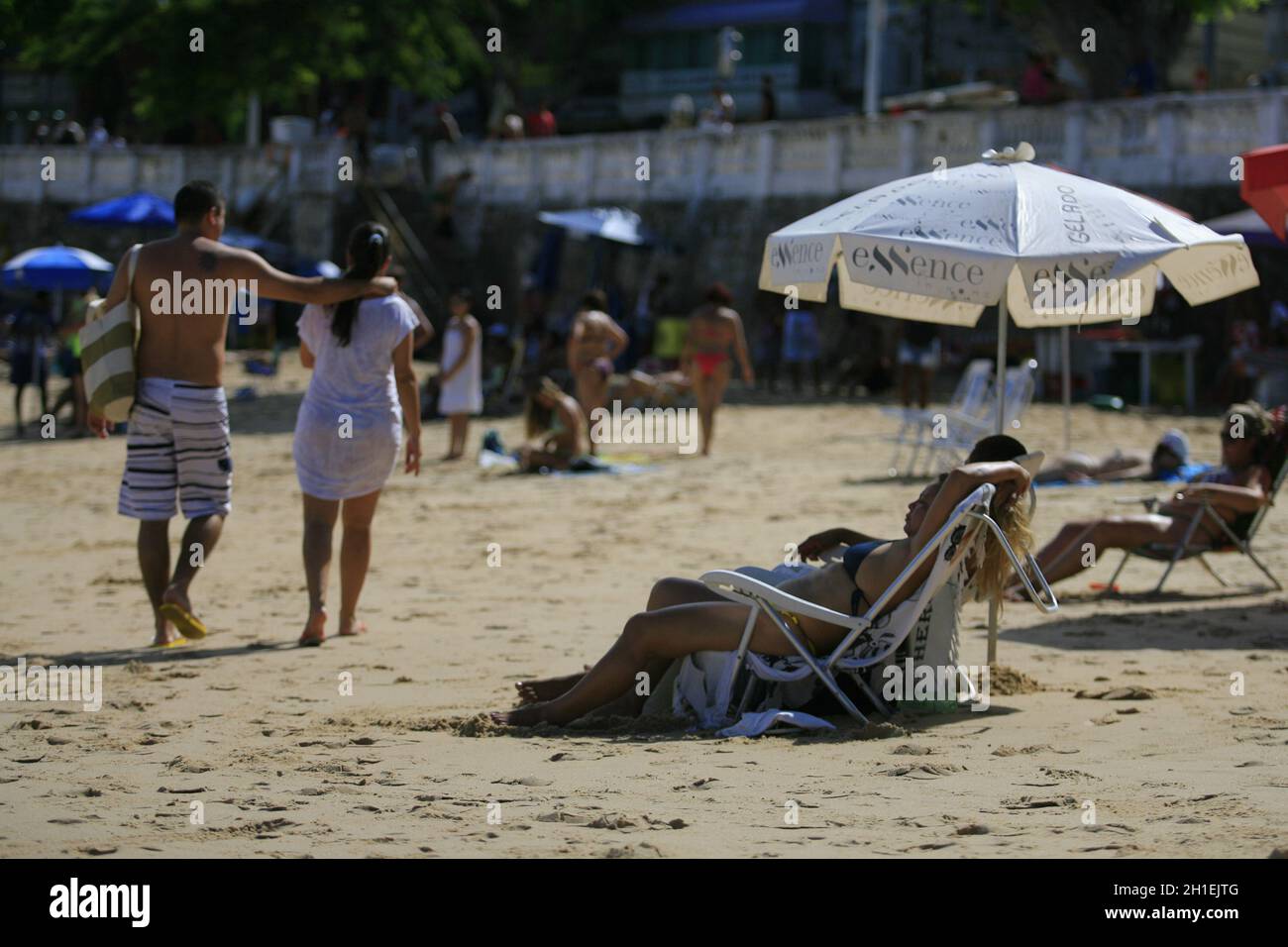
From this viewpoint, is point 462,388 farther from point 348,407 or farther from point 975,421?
point 348,407

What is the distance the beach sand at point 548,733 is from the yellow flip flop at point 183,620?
13 cm

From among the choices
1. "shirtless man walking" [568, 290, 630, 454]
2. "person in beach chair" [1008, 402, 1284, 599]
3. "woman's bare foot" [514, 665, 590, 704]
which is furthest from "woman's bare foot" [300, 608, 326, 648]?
"shirtless man walking" [568, 290, 630, 454]

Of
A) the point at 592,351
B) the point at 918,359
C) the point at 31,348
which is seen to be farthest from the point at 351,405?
the point at 31,348

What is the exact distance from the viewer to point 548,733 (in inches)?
220

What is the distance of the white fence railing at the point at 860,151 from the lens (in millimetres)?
20219

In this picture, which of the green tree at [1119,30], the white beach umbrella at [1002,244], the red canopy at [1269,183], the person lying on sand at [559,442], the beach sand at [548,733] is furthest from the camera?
the green tree at [1119,30]

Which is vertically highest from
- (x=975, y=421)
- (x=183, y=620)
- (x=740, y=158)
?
(x=740, y=158)

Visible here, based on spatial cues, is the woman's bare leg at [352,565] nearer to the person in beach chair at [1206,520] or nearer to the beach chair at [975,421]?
the person in beach chair at [1206,520]

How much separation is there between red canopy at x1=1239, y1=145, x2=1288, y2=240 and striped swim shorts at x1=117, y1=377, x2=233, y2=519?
183 inches

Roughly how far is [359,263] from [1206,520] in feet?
13.6

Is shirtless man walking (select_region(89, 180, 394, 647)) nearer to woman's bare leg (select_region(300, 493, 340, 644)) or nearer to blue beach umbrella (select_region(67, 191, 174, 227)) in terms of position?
woman's bare leg (select_region(300, 493, 340, 644))

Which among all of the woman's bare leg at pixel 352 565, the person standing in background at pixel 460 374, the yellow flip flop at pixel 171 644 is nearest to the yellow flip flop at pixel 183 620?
the yellow flip flop at pixel 171 644
